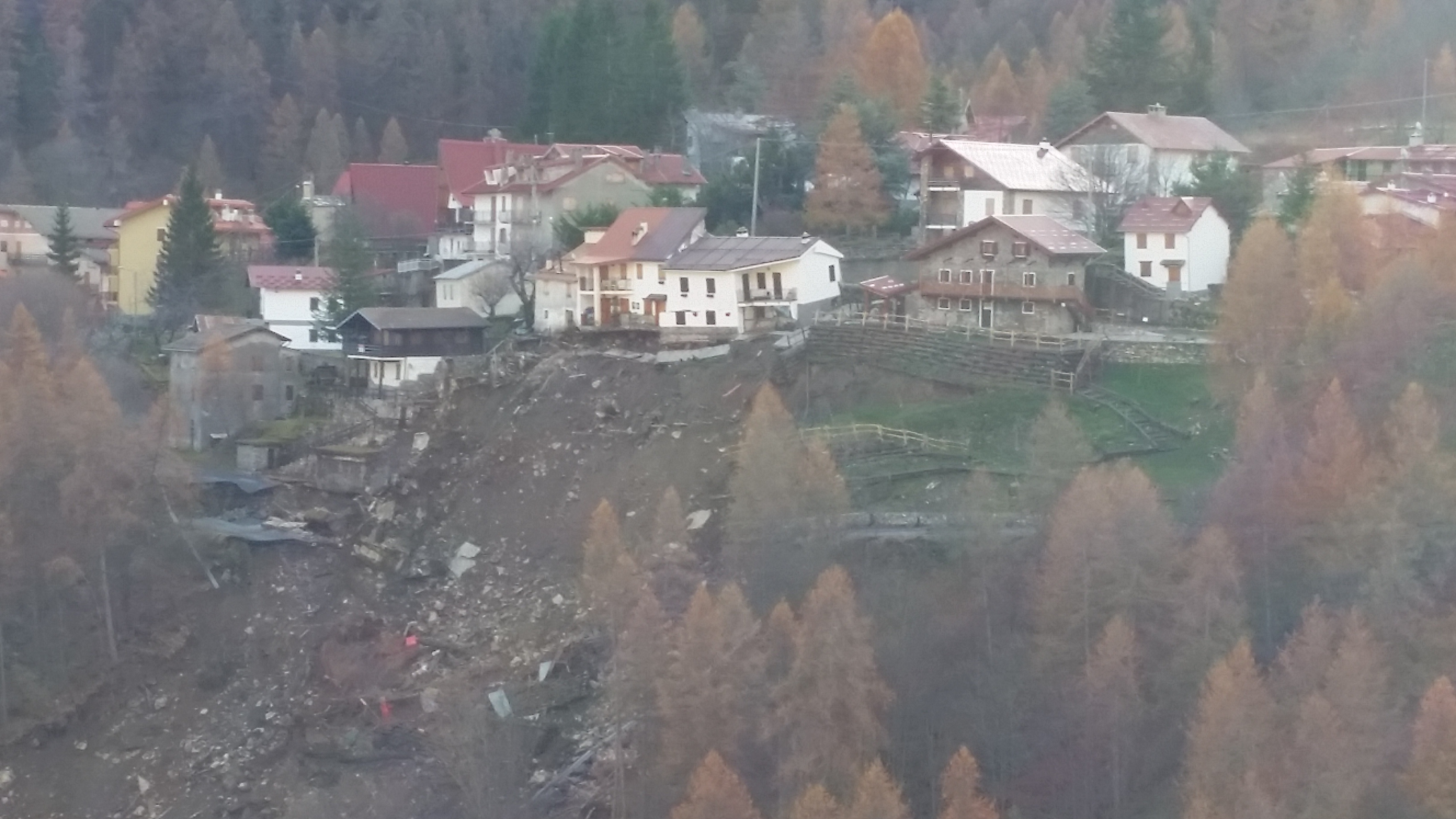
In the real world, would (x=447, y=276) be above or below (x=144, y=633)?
above

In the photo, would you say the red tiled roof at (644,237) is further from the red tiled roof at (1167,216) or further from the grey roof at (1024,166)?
the red tiled roof at (1167,216)

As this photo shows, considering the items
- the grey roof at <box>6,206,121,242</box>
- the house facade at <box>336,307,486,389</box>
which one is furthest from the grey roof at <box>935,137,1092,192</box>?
the grey roof at <box>6,206,121,242</box>

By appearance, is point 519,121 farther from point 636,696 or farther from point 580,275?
point 636,696

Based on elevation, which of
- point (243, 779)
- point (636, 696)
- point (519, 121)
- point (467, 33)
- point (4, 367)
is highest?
point (467, 33)

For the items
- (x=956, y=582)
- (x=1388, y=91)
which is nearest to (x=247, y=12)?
(x=1388, y=91)

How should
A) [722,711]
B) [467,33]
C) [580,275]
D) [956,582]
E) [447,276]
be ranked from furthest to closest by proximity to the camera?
[467,33], [447,276], [580,275], [956,582], [722,711]

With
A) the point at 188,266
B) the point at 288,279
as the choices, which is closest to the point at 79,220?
the point at 188,266

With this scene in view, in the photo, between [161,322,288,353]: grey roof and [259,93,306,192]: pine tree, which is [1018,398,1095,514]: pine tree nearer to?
[161,322,288,353]: grey roof
